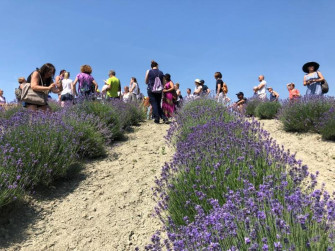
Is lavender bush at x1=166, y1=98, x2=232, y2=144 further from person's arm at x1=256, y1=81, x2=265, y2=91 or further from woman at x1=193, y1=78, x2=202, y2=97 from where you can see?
person's arm at x1=256, y1=81, x2=265, y2=91

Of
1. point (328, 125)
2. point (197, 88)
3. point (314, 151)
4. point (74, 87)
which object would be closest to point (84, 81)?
point (74, 87)

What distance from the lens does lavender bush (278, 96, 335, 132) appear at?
6418 mm

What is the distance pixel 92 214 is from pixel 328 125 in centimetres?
484

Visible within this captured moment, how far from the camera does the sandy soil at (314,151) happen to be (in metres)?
4.03

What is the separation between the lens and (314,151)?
530 cm

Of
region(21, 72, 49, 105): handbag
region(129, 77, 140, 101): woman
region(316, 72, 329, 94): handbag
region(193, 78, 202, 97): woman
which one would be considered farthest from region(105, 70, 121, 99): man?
region(316, 72, 329, 94): handbag

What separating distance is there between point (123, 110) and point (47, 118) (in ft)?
9.02

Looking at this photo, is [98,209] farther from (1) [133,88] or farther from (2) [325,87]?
(1) [133,88]

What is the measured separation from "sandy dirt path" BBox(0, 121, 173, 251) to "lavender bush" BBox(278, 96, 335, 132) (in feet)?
12.1

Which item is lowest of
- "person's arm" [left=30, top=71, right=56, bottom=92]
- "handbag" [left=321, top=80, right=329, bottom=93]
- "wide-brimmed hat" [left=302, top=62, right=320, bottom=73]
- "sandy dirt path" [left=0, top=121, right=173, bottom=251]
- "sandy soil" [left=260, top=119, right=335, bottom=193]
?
"sandy dirt path" [left=0, top=121, right=173, bottom=251]

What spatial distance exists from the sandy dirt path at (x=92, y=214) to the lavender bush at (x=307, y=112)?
368 cm

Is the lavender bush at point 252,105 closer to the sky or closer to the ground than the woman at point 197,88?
closer to the ground

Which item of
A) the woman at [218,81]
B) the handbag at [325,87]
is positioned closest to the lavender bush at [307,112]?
the handbag at [325,87]

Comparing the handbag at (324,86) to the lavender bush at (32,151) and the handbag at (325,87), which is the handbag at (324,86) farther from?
the lavender bush at (32,151)
